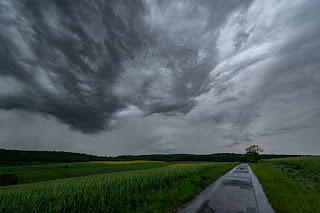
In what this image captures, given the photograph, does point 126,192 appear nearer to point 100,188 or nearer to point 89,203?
point 100,188

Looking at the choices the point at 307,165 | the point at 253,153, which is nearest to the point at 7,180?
the point at 307,165

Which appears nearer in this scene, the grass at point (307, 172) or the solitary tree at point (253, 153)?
the grass at point (307, 172)

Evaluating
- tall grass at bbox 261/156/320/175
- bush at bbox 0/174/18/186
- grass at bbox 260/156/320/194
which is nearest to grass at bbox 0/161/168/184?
bush at bbox 0/174/18/186

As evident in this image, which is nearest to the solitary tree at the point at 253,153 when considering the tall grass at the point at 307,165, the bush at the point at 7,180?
the tall grass at the point at 307,165

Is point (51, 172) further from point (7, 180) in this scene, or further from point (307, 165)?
point (307, 165)

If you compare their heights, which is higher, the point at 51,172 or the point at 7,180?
the point at 7,180

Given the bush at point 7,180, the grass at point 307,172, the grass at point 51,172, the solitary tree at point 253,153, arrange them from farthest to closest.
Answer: the solitary tree at point 253,153
the grass at point 51,172
the bush at point 7,180
the grass at point 307,172

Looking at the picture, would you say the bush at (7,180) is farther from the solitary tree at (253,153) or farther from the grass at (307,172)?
the solitary tree at (253,153)

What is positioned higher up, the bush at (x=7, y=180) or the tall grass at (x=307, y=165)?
the tall grass at (x=307, y=165)

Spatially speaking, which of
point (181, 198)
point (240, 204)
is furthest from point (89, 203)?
point (240, 204)

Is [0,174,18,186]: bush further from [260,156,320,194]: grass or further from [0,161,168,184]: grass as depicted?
[260,156,320,194]: grass

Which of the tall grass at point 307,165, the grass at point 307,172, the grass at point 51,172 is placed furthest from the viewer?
the grass at point 51,172

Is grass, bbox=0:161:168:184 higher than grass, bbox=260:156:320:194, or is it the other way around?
grass, bbox=260:156:320:194

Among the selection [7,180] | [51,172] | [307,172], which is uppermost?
[307,172]
